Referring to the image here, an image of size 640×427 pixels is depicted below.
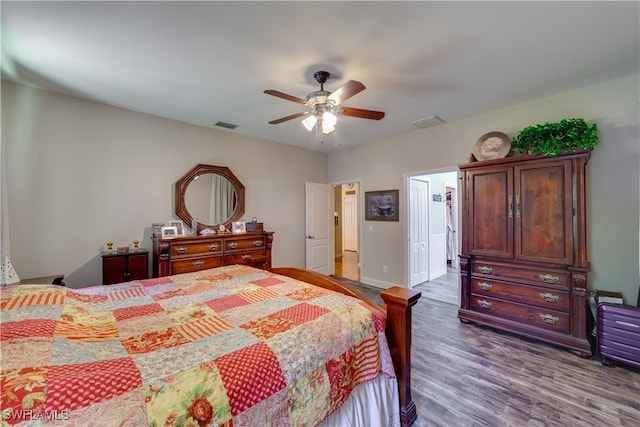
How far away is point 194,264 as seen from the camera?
11.1 ft

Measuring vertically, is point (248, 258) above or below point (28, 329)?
below

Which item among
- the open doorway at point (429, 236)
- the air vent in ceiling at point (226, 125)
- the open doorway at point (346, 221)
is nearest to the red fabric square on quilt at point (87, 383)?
the air vent in ceiling at point (226, 125)

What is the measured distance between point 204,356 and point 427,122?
13.1 feet

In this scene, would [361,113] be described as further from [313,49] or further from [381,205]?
[381,205]

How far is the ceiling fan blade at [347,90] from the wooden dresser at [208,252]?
2.48m

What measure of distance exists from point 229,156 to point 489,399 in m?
4.37

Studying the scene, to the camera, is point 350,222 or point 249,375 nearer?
point 249,375

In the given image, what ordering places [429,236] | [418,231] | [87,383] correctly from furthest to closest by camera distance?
1. [429,236]
2. [418,231]
3. [87,383]

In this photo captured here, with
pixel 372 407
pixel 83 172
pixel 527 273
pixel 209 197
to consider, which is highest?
pixel 83 172

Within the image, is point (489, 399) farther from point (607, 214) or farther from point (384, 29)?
point (384, 29)

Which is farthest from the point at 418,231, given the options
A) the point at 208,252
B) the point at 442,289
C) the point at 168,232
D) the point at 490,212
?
the point at 168,232

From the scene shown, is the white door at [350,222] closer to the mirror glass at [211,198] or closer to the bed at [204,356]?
the mirror glass at [211,198]

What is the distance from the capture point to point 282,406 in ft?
3.46

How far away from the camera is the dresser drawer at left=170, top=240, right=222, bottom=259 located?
3.25 metres
